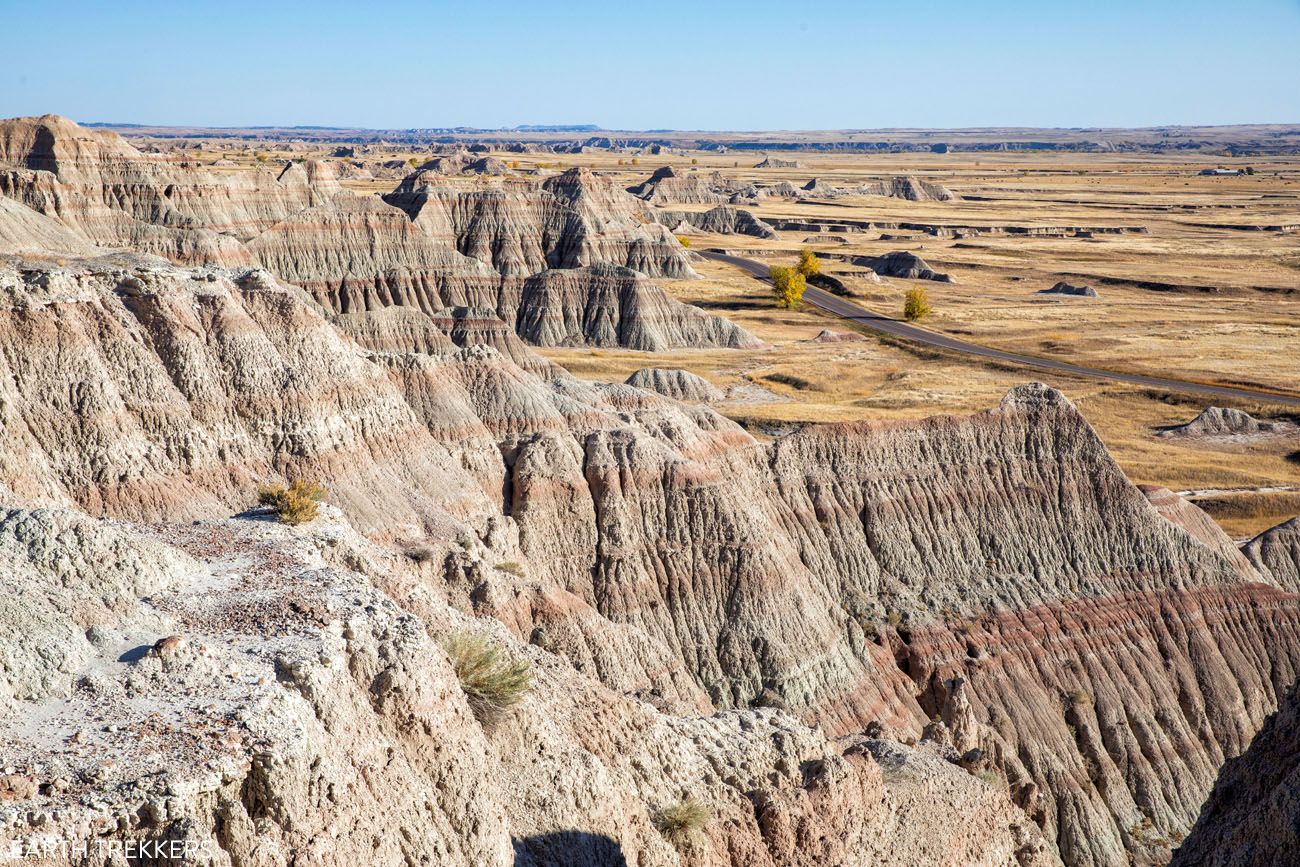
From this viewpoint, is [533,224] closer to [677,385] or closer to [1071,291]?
[677,385]

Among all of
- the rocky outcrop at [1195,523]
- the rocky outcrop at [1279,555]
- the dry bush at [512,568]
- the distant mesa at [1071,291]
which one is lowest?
the distant mesa at [1071,291]

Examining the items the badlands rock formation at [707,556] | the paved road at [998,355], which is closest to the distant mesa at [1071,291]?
the paved road at [998,355]

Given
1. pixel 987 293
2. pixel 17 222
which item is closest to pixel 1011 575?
pixel 17 222

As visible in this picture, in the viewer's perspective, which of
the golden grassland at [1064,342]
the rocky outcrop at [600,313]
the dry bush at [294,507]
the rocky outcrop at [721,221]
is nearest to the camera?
the dry bush at [294,507]

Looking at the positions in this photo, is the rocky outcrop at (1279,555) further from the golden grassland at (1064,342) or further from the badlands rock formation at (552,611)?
the golden grassland at (1064,342)

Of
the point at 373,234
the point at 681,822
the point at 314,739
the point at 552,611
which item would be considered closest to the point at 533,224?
the point at 373,234

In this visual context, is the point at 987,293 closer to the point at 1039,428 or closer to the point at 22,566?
the point at 1039,428

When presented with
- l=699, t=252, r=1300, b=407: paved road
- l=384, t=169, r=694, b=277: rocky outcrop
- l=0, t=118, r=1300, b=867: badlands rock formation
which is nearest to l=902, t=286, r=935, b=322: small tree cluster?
l=699, t=252, r=1300, b=407: paved road
